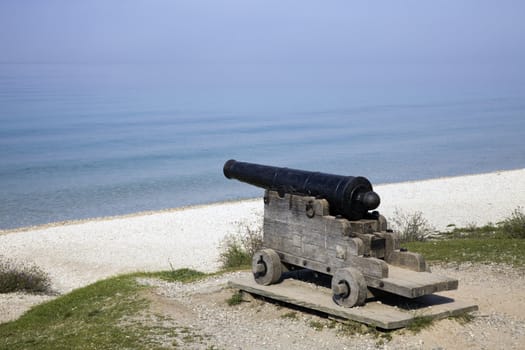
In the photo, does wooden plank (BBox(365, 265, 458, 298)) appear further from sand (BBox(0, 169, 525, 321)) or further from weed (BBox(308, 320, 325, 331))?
sand (BBox(0, 169, 525, 321))

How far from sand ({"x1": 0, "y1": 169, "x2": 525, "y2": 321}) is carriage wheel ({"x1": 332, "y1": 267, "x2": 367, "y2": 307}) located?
811 centimetres

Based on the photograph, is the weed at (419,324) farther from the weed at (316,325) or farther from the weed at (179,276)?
the weed at (179,276)

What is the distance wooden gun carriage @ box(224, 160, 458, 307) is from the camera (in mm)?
8484

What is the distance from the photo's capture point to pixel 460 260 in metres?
12.2

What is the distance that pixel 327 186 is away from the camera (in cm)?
905

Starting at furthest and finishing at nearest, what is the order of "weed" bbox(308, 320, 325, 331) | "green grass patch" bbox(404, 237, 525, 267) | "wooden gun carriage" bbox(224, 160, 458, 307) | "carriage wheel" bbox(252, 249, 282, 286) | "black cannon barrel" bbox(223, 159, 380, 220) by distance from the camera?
"green grass patch" bbox(404, 237, 525, 267)
"carriage wheel" bbox(252, 249, 282, 286)
"black cannon barrel" bbox(223, 159, 380, 220)
"weed" bbox(308, 320, 325, 331)
"wooden gun carriage" bbox(224, 160, 458, 307)

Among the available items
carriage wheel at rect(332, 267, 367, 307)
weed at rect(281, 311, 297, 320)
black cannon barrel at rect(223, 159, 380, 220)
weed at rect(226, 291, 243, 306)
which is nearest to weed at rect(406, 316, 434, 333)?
carriage wheel at rect(332, 267, 367, 307)

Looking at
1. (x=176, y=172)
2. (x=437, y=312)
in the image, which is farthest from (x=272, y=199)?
(x=176, y=172)

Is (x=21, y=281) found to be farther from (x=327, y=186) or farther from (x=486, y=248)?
(x=486, y=248)

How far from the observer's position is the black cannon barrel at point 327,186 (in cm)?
875

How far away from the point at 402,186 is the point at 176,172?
656 inches

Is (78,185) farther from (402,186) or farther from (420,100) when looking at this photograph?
(420,100)

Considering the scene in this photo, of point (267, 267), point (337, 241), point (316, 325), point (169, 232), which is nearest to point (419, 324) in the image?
point (316, 325)

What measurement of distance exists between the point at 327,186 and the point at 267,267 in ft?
4.85
